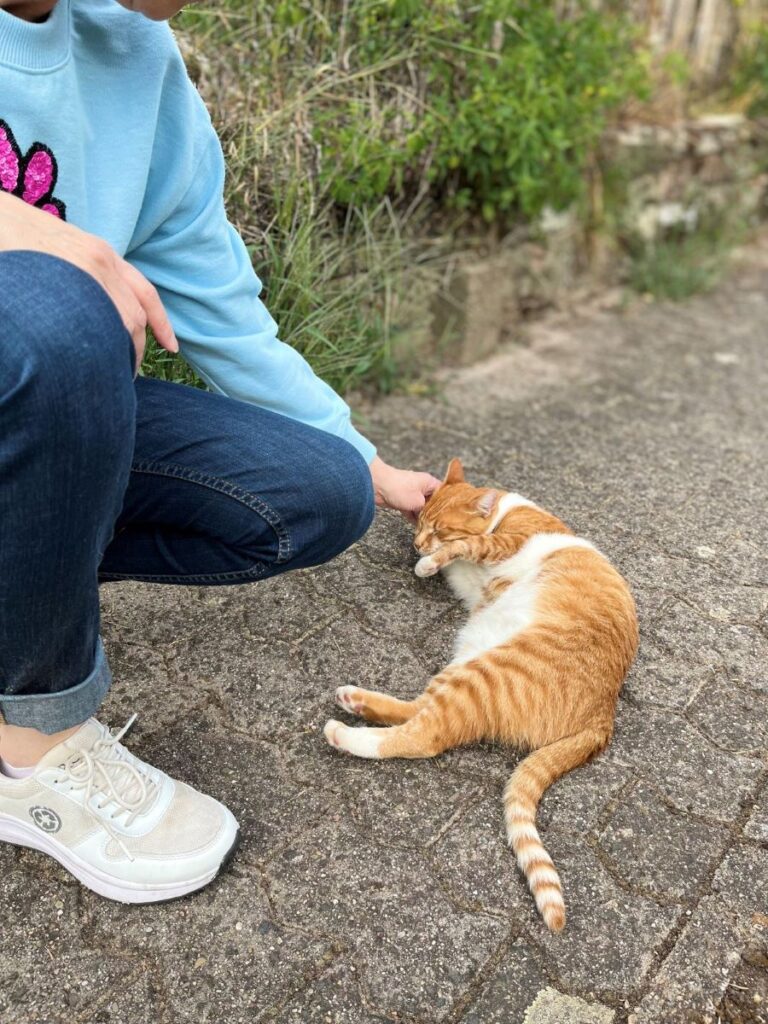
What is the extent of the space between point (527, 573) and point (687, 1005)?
113cm

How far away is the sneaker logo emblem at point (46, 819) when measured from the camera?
5.37 feet

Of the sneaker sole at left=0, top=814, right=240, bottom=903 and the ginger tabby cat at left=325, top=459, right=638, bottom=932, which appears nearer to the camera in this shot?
the sneaker sole at left=0, top=814, right=240, bottom=903

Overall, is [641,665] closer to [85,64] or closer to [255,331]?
[255,331]

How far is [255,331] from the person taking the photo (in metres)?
1.99

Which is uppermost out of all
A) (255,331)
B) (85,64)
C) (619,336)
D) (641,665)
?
(85,64)

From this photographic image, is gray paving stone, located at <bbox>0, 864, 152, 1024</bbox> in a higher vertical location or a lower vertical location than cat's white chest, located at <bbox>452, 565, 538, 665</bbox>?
lower

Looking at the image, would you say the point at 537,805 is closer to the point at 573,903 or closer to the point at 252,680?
the point at 573,903

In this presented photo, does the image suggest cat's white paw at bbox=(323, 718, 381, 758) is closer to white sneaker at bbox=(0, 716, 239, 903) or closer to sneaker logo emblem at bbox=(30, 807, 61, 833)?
white sneaker at bbox=(0, 716, 239, 903)

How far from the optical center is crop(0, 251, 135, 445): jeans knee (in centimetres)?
129

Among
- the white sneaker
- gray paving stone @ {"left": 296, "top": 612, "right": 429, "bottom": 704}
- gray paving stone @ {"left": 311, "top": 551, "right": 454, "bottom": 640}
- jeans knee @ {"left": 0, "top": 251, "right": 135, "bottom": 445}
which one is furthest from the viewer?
gray paving stone @ {"left": 311, "top": 551, "right": 454, "bottom": 640}

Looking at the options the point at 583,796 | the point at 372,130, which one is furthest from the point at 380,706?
the point at 372,130

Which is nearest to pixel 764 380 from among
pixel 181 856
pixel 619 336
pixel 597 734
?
pixel 619 336

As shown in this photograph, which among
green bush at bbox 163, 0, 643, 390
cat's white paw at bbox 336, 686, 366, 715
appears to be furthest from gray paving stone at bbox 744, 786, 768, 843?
green bush at bbox 163, 0, 643, 390

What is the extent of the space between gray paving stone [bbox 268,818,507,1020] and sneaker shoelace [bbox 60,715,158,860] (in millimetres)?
289
